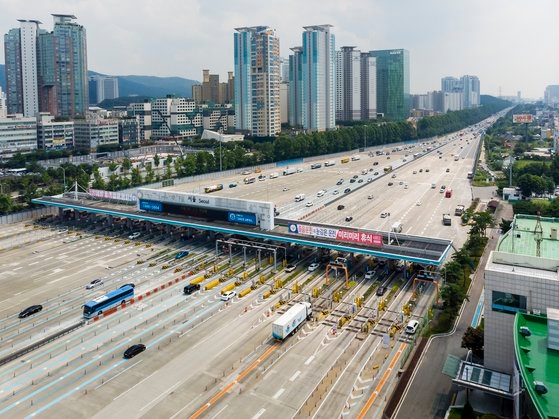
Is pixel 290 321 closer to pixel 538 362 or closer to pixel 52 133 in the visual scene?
pixel 538 362

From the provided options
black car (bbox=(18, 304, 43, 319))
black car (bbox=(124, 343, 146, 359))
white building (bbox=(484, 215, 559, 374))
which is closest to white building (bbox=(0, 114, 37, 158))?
black car (bbox=(18, 304, 43, 319))

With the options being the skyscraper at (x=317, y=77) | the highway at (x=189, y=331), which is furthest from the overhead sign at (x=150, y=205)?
the skyscraper at (x=317, y=77)

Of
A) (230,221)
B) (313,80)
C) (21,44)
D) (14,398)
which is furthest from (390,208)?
(21,44)

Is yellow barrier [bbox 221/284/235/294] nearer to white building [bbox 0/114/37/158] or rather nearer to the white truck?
the white truck

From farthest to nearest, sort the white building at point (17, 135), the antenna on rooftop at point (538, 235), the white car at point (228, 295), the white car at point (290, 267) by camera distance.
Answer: the white building at point (17, 135) → the white car at point (290, 267) → the white car at point (228, 295) → the antenna on rooftop at point (538, 235)

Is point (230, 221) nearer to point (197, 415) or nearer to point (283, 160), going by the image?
point (197, 415)

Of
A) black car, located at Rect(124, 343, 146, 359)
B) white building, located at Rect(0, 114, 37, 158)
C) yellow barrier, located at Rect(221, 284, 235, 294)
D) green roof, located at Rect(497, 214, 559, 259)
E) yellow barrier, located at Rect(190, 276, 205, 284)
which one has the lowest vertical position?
black car, located at Rect(124, 343, 146, 359)

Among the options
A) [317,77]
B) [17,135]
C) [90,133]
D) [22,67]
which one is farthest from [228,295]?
[22,67]

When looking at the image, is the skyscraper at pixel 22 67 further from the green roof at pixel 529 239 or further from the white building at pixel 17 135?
the green roof at pixel 529 239
